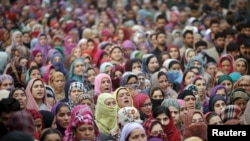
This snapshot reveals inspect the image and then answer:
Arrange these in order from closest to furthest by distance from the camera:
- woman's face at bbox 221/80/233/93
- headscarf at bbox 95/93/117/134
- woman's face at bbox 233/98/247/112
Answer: headscarf at bbox 95/93/117/134 → woman's face at bbox 233/98/247/112 → woman's face at bbox 221/80/233/93

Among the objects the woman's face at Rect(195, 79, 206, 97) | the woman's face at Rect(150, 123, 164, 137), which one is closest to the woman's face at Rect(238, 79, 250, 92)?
the woman's face at Rect(195, 79, 206, 97)

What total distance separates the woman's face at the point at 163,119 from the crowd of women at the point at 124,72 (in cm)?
2

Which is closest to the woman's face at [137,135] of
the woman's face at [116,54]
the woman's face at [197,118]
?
the woman's face at [197,118]

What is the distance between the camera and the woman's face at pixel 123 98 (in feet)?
36.3

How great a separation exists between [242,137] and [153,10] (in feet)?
52.1

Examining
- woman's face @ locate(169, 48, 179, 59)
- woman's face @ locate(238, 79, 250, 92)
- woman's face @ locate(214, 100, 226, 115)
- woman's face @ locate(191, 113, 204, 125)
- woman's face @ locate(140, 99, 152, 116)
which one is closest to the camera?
woman's face @ locate(191, 113, 204, 125)

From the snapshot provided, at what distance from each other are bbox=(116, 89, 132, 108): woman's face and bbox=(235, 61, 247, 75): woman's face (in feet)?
12.5

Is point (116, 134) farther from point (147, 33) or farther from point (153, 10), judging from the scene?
point (153, 10)

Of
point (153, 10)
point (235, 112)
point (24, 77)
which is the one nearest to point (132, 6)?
point (153, 10)

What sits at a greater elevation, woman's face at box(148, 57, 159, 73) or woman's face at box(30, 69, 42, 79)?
woman's face at box(148, 57, 159, 73)

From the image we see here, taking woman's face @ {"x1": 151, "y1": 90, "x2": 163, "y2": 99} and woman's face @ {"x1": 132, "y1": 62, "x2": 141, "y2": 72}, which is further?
woman's face @ {"x1": 132, "y1": 62, "x2": 141, "y2": 72}

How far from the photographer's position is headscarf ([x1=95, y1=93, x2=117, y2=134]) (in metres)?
10.4

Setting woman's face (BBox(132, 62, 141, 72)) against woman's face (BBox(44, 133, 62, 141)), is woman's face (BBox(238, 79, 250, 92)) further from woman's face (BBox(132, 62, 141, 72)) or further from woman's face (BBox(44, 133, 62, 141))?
woman's face (BBox(44, 133, 62, 141))

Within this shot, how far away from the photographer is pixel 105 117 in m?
10.5
